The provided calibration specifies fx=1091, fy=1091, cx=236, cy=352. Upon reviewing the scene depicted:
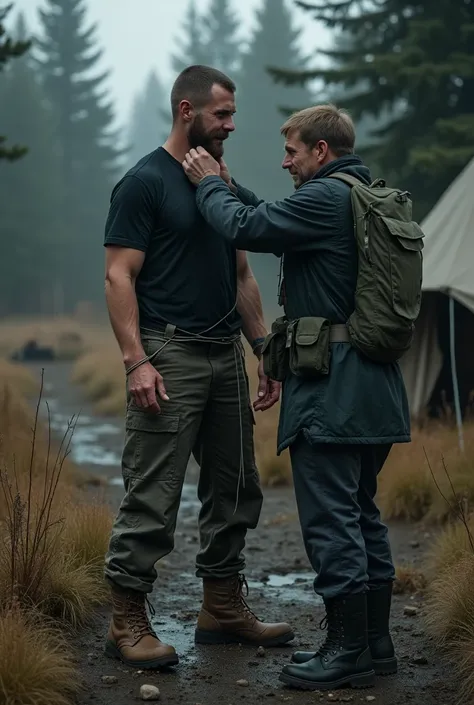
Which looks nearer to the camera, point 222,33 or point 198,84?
point 198,84

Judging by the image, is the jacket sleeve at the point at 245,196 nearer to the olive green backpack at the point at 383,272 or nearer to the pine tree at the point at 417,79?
the olive green backpack at the point at 383,272

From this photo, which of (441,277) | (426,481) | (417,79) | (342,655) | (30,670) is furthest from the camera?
(417,79)

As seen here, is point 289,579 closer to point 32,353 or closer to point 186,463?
point 186,463

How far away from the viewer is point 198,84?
4.86m

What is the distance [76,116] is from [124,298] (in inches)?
1944

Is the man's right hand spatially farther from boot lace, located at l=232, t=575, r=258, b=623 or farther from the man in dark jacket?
boot lace, located at l=232, t=575, r=258, b=623

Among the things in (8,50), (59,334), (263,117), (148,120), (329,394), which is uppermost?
(148,120)

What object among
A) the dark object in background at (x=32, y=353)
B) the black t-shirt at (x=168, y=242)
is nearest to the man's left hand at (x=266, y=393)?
the black t-shirt at (x=168, y=242)

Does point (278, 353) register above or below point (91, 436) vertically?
above

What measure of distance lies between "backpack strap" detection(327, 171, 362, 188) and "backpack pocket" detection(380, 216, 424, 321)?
0.76 ft

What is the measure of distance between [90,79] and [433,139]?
1507 inches

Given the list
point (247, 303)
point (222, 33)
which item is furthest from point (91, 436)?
point (222, 33)

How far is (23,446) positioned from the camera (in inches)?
357

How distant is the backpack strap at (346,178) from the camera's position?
4480 millimetres
